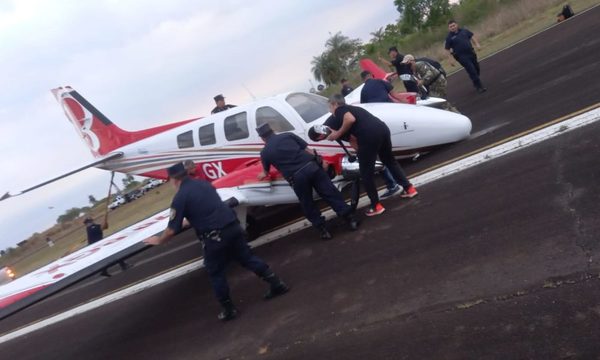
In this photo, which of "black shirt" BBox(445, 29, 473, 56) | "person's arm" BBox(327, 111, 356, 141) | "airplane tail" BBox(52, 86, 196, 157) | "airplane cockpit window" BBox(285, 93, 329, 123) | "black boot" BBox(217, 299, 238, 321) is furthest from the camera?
"airplane tail" BBox(52, 86, 196, 157)

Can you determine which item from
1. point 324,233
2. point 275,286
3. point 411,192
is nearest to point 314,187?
point 324,233

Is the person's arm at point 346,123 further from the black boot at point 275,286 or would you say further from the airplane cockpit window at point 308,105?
the black boot at point 275,286

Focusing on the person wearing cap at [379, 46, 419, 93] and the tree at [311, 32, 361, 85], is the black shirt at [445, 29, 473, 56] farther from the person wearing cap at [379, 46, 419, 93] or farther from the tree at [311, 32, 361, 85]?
the tree at [311, 32, 361, 85]

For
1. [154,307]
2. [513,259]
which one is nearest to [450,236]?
[513,259]

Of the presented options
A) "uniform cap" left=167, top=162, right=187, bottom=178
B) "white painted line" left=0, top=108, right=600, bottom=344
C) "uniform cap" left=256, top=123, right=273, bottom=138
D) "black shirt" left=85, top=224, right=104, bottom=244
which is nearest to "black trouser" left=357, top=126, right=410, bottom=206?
"white painted line" left=0, top=108, right=600, bottom=344

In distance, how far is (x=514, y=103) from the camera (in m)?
11.0

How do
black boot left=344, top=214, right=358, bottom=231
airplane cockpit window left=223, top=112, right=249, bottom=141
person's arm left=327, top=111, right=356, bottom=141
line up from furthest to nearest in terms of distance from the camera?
airplane cockpit window left=223, top=112, right=249, bottom=141 < black boot left=344, top=214, right=358, bottom=231 < person's arm left=327, top=111, right=356, bottom=141

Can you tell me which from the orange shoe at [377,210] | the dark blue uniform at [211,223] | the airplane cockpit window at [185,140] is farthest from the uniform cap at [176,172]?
the airplane cockpit window at [185,140]

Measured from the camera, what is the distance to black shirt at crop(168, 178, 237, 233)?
20.9 feet

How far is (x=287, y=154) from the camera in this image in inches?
301

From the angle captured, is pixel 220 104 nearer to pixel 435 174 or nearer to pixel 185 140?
pixel 185 140

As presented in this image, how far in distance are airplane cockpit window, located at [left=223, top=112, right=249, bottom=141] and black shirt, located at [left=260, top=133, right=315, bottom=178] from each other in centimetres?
273

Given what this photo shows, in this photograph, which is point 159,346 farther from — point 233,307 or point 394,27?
point 394,27

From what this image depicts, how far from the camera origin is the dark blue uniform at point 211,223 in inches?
251
